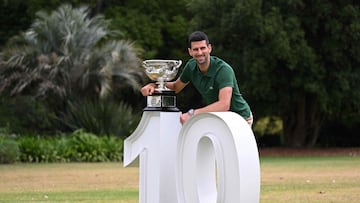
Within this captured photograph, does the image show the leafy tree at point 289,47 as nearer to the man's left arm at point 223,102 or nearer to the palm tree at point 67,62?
the palm tree at point 67,62

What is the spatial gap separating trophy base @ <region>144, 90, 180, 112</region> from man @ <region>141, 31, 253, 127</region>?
86 millimetres

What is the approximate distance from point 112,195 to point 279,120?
2895 cm

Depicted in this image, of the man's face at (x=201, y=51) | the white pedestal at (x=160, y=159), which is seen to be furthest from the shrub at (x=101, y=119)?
the man's face at (x=201, y=51)

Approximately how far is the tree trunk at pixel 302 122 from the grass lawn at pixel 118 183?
11.4 metres

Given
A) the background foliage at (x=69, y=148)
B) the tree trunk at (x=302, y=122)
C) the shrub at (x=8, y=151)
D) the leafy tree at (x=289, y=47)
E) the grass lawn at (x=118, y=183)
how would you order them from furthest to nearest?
1. the tree trunk at (x=302, y=122)
2. the leafy tree at (x=289, y=47)
3. the background foliage at (x=69, y=148)
4. the shrub at (x=8, y=151)
5. the grass lawn at (x=118, y=183)

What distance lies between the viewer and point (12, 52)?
32875 mm

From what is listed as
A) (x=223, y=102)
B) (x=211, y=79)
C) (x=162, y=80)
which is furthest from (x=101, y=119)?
(x=223, y=102)

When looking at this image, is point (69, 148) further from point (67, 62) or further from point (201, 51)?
point (201, 51)

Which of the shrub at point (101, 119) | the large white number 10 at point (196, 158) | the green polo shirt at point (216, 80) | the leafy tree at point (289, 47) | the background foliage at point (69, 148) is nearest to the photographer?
the large white number 10 at point (196, 158)

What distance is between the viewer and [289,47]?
→ 33.3 metres

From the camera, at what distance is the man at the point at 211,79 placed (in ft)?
30.4

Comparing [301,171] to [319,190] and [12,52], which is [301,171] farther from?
[12,52]

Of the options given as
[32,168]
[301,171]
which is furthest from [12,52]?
[301,171]

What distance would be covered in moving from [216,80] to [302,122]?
29689 mm
